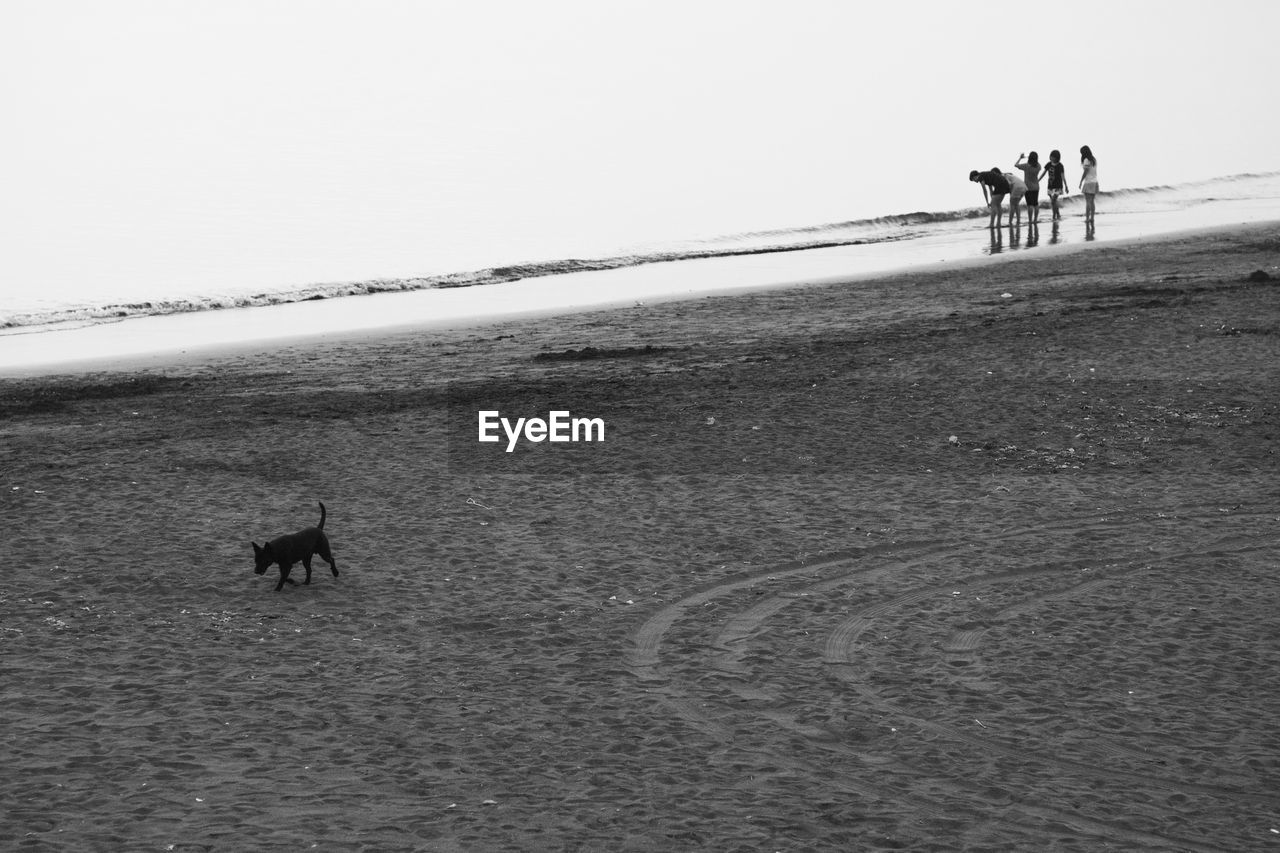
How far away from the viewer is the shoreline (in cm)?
1914

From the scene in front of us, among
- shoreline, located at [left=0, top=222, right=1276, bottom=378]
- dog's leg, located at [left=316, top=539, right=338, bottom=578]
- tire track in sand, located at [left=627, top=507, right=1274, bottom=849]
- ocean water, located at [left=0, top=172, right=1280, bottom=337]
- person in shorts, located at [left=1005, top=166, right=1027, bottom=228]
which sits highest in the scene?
person in shorts, located at [left=1005, top=166, right=1027, bottom=228]

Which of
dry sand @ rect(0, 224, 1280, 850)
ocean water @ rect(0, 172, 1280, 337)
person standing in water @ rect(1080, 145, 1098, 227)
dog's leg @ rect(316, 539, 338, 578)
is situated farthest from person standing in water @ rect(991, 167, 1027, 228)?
dog's leg @ rect(316, 539, 338, 578)

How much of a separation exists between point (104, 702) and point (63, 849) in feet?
4.64

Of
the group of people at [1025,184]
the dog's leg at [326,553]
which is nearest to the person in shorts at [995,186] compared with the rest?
the group of people at [1025,184]

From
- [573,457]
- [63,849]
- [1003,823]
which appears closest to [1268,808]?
[1003,823]

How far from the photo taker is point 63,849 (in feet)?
15.8

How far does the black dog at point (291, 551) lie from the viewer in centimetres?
764

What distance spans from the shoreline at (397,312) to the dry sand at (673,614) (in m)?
5.44

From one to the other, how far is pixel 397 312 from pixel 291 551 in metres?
16.2

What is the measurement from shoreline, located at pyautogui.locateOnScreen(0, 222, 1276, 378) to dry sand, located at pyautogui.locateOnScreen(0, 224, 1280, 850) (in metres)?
5.44

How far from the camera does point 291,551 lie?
302 inches

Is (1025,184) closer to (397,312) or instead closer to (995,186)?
(995,186)

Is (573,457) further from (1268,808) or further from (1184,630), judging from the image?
(1268,808)

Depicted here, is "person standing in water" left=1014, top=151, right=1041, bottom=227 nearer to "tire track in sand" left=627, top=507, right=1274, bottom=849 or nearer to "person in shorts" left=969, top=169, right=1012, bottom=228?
"person in shorts" left=969, top=169, right=1012, bottom=228
